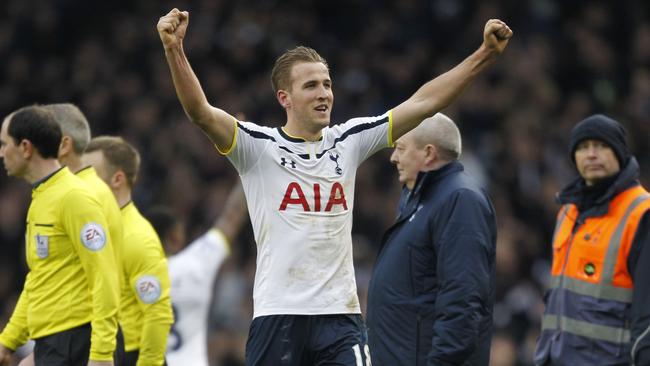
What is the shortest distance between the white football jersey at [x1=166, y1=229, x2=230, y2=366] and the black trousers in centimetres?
229

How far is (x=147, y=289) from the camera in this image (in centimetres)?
807

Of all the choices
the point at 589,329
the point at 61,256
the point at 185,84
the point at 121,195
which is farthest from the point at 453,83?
the point at 121,195

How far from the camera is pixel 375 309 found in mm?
7188

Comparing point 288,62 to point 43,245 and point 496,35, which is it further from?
point 43,245

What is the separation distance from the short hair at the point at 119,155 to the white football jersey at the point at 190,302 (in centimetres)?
134

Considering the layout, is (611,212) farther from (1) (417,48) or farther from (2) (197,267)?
(1) (417,48)

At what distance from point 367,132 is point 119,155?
91.4 inches

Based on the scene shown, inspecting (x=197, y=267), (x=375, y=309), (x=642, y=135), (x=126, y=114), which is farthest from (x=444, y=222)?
(x=126, y=114)

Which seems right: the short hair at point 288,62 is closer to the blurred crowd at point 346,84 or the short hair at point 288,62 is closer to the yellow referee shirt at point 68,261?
the yellow referee shirt at point 68,261

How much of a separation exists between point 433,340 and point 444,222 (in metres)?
0.66

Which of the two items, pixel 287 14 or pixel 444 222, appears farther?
pixel 287 14

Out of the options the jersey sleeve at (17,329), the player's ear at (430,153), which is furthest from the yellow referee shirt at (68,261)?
the player's ear at (430,153)

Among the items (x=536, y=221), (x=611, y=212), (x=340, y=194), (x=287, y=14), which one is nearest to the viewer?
(x=340, y=194)

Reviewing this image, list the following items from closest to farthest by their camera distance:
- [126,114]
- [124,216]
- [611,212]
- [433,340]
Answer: [433,340]
[611,212]
[124,216]
[126,114]
